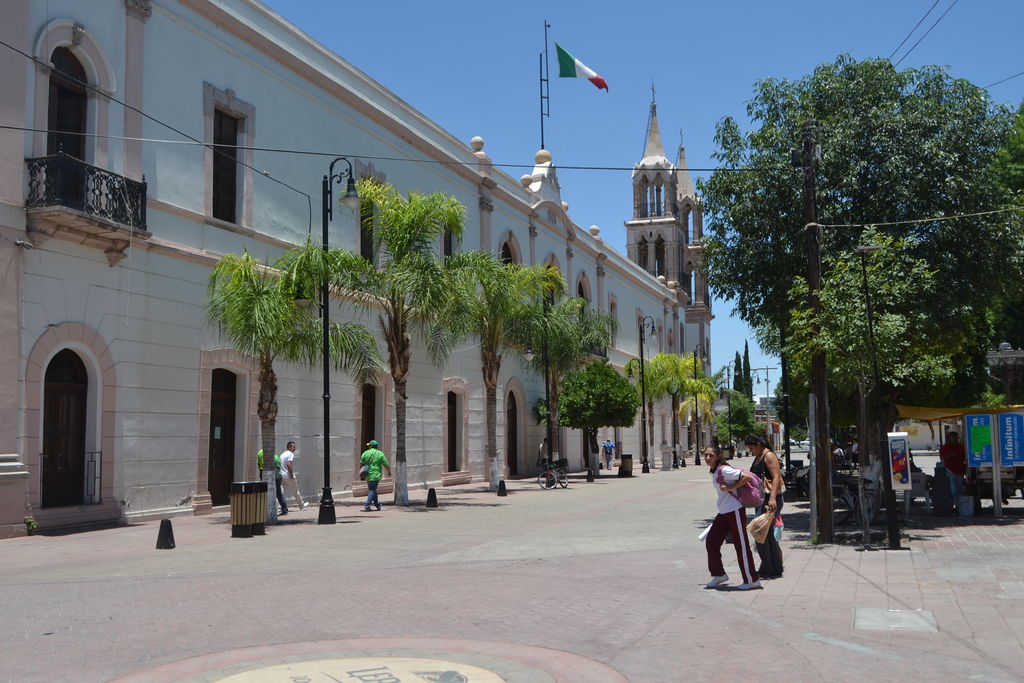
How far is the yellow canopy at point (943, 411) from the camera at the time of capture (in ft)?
58.2

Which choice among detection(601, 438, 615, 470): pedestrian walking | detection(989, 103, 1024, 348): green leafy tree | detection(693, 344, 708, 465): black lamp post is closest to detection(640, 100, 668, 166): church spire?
detection(693, 344, 708, 465): black lamp post

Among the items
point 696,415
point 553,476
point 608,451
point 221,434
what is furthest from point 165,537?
point 696,415

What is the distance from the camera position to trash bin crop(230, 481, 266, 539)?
16.1 m

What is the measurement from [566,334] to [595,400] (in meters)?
5.40

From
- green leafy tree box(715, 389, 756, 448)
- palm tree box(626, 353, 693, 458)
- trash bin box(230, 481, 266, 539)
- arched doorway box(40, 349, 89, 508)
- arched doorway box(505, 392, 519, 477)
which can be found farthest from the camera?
green leafy tree box(715, 389, 756, 448)

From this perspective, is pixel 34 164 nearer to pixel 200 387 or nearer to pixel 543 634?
pixel 200 387

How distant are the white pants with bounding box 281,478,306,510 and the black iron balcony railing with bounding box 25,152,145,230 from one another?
22.3 ft

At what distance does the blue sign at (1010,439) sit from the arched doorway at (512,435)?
72.4ft

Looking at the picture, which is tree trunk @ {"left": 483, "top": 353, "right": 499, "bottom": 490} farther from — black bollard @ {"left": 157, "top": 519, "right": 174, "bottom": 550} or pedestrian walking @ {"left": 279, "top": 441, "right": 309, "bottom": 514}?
black bollard @ {"left": 157, "top": 519, "right": 174, "bottom": 550}

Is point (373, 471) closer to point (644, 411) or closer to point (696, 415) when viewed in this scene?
point (644, 411)

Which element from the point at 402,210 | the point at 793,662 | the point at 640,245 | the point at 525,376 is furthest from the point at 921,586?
the point at 640,245

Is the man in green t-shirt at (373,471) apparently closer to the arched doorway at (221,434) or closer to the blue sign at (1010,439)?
the arched doorway at (221,434)

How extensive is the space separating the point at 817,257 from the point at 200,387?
12.8 m

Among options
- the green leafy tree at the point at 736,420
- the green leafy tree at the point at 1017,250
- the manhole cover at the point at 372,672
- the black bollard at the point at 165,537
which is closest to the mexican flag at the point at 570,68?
the green leafy tree at the point at 1017,250
